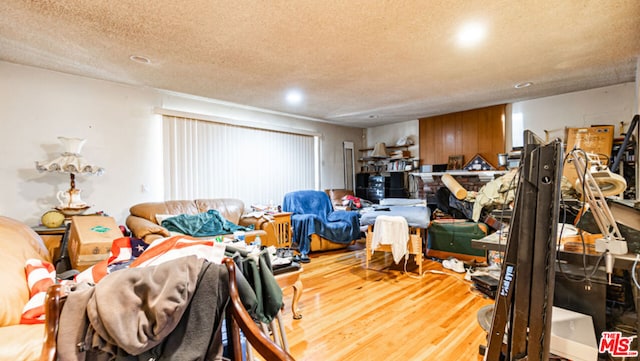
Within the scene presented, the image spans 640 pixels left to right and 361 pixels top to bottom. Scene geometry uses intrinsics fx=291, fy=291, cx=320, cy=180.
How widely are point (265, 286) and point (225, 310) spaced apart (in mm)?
197

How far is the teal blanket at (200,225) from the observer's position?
11.3 ft

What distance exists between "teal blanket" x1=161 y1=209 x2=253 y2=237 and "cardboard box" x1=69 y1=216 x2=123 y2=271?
785 mm

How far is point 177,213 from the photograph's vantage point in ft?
12.6

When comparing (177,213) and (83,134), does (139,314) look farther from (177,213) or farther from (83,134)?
(83,134)

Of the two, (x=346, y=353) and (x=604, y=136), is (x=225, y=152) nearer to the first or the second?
(x=346, y=353)

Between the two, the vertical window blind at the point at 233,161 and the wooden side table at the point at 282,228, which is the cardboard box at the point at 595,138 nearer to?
the wooden side table at the point at 282,228

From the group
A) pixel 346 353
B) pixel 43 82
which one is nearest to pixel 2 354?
pixel 346 353

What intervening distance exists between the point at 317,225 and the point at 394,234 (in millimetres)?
1339

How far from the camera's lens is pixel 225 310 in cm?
101

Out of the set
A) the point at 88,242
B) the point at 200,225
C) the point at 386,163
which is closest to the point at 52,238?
the point at 88,242

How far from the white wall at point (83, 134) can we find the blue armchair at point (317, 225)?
6.49ft

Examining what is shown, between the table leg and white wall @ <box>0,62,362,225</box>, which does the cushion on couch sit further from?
the table leg

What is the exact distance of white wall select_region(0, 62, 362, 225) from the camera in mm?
3041

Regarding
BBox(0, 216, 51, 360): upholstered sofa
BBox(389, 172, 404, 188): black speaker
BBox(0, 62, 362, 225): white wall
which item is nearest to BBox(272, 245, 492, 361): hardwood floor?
BBox(0, 216, 51, 360): upholstered sofa
